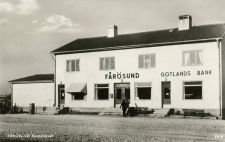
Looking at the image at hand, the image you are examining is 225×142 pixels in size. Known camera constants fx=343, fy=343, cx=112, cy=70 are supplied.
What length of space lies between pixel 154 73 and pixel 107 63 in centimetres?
394

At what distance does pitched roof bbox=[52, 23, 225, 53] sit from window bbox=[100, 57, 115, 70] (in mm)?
880

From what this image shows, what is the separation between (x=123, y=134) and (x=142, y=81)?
40.1 feet

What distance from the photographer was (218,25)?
2425 cm

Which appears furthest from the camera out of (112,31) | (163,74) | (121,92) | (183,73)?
(112,31)

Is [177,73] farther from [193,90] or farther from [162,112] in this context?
[162,112]

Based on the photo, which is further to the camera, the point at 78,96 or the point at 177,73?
the point at 78,96

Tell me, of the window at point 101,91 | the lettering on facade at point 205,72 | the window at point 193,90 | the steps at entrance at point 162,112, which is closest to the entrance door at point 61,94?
the window at point 101,91

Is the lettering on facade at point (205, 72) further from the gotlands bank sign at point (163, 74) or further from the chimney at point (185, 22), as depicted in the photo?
the chimney at point (185, 22)

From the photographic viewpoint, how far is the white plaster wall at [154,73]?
22219 mm

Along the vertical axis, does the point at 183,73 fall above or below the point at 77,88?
above

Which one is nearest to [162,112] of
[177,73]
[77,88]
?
[177,73]

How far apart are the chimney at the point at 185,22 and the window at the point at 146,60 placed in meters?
3.30

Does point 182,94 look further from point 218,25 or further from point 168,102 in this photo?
point 218,25

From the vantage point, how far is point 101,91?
26.4 metres
